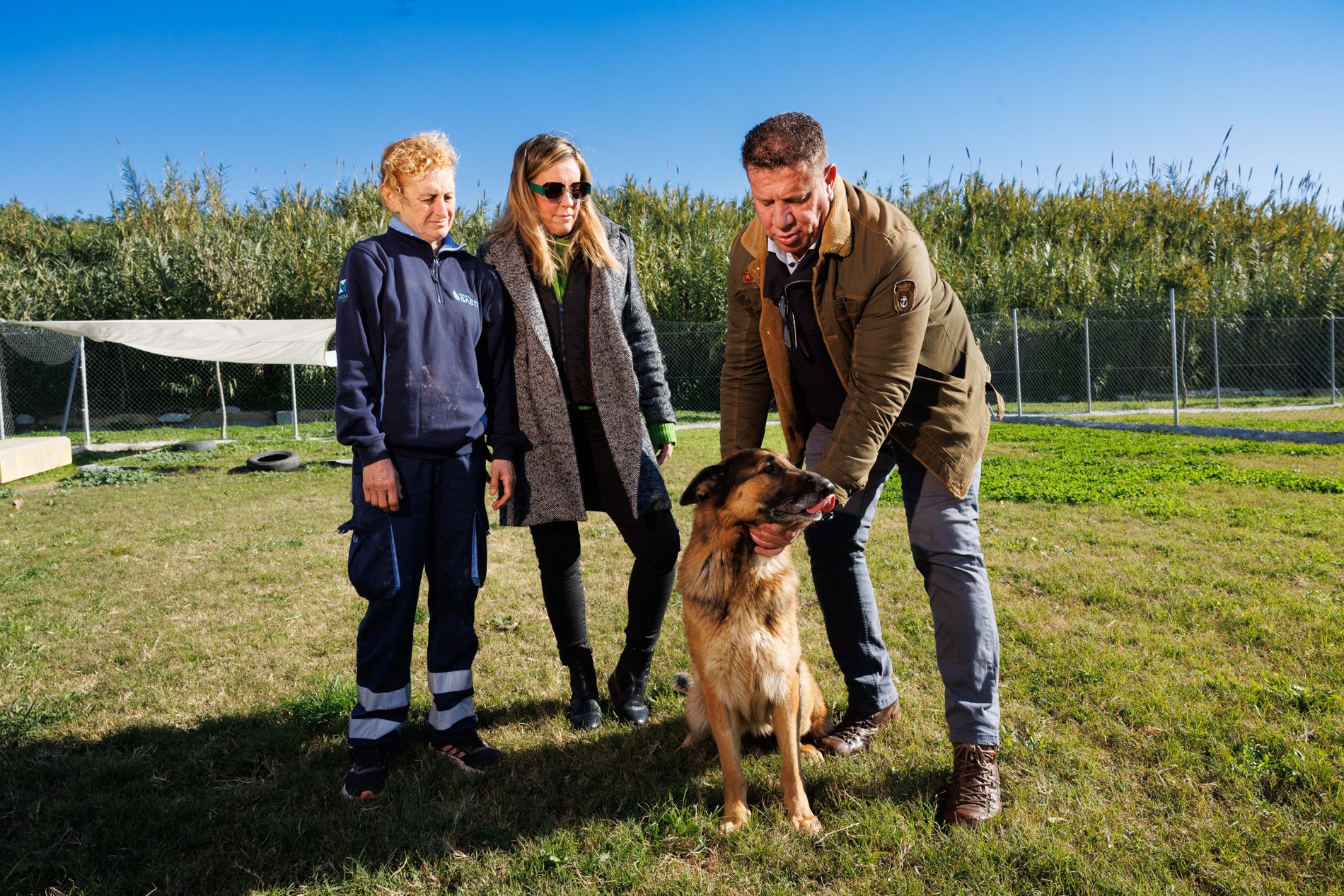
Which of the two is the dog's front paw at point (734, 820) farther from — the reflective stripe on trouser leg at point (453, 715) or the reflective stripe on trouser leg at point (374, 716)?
the reflective stripe on trouser leg at point (374, 716)

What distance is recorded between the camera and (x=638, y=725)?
3355 mm

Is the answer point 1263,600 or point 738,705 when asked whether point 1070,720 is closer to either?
point 738,705

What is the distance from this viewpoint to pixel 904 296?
2.53 m

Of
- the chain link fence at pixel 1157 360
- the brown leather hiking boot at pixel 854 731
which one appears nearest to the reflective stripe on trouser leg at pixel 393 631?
the brown leather hiking boot at pixel 854 731

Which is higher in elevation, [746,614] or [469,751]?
[746,614]

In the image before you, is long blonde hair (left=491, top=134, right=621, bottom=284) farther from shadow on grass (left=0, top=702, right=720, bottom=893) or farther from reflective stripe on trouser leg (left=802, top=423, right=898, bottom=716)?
shadow on grass (left=0, top=702, right=720, bottom=893)

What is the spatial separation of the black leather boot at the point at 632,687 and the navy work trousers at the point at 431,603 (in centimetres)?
64

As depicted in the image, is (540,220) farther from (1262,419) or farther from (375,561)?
(1262,419)

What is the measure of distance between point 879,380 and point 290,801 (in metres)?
2.50

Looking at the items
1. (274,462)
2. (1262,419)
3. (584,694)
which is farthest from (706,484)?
(1262,419)

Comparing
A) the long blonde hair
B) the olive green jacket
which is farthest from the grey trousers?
the long blonde hair

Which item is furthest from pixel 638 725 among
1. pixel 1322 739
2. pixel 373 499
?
pixel 1322 739

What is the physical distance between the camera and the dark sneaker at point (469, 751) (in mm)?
3008

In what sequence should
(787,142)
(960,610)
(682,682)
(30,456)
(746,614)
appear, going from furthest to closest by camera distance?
(30,456), (682,682), (746,614), (960,610), (787,142)
